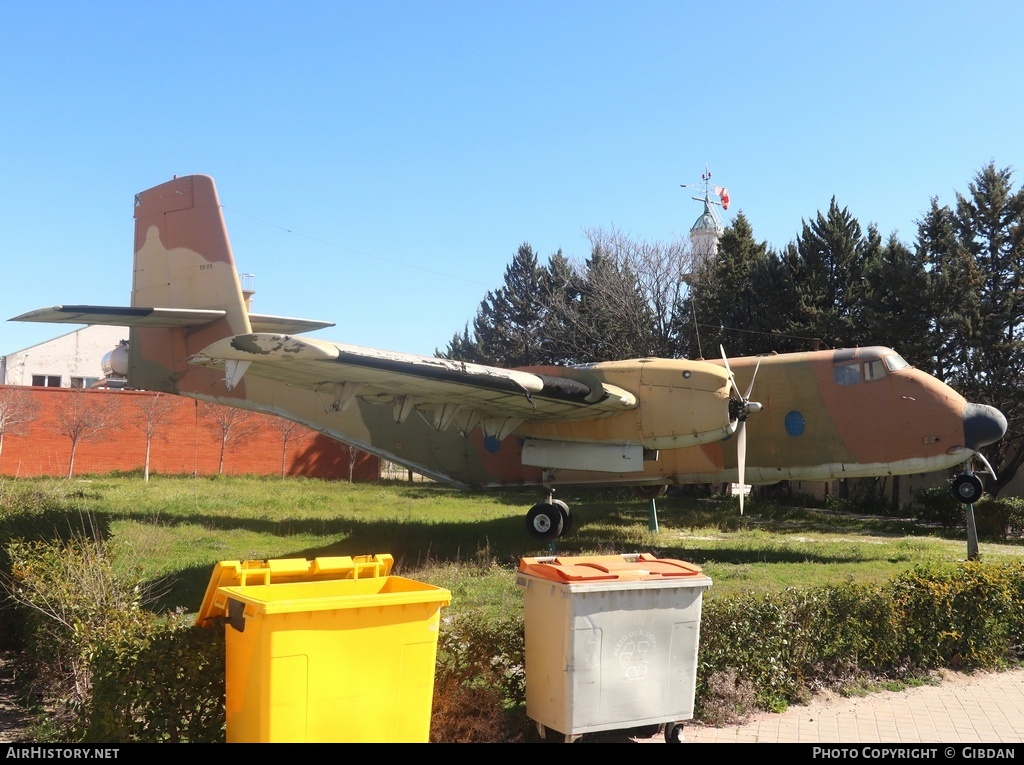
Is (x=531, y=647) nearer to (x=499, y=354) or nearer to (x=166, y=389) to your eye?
(x=166, y=389)

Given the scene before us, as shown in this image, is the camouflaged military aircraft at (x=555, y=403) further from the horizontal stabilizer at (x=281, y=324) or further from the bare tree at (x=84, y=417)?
the bare tree at (x=84, y=417)

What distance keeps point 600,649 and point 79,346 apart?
163 feet

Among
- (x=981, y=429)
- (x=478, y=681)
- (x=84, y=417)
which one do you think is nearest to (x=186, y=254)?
(x=478, y=681)

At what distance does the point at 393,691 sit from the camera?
4.82 m

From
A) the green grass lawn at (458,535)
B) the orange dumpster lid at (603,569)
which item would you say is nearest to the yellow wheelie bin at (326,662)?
the orange dumpster lid at (603,569)

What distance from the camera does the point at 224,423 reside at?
112 feet

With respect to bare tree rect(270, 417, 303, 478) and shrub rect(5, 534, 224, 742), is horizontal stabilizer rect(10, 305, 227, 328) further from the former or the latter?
bare tree rect(270, 417, 303, 478)

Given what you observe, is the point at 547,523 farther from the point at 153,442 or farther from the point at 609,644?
the point at 153,442

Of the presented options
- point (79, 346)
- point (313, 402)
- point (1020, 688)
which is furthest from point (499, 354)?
point (1020, 688)

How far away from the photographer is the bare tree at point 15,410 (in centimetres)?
2892

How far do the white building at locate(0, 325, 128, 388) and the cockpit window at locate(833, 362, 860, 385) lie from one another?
140 feet

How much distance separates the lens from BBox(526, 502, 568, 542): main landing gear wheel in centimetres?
1455

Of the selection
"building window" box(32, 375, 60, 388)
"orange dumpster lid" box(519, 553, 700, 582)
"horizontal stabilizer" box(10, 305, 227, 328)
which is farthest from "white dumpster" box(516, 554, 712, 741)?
"building window" box(32, 375, 60, 388)
